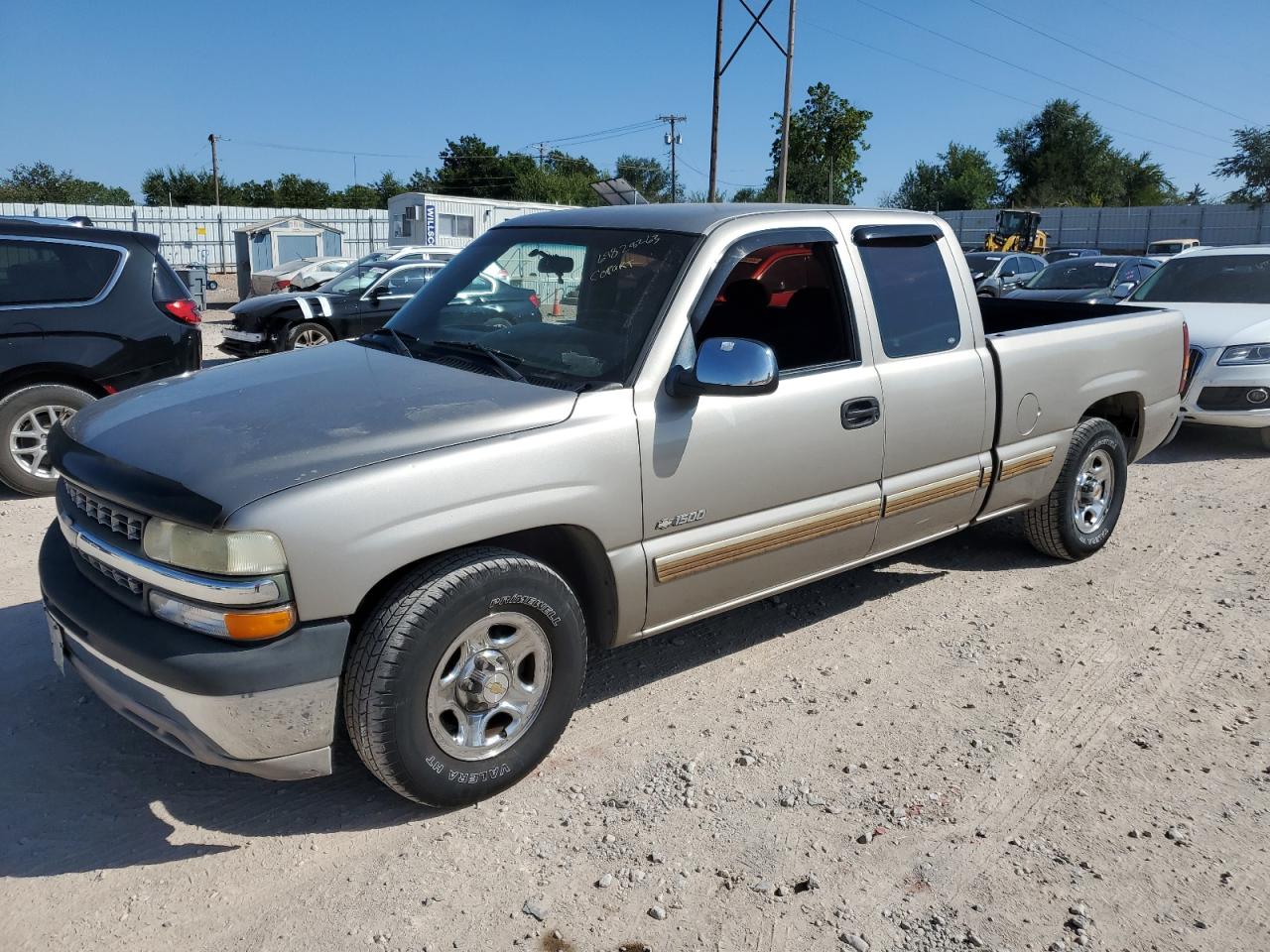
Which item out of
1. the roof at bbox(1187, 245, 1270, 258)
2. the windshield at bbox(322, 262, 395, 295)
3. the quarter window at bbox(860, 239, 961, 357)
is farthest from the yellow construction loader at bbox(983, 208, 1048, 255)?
the quarter window at bbox(860, 239, 961, 357)

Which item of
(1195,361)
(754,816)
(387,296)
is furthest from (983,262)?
(754,816)

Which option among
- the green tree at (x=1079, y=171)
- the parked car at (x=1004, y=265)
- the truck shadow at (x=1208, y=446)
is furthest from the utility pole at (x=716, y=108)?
the green tree at (x=1079, y=171)

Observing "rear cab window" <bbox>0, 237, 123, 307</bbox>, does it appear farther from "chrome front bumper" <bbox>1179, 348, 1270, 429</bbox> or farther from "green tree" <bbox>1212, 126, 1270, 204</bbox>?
"green tree" <bbox>1212, 126, 1270, 204</bbox>

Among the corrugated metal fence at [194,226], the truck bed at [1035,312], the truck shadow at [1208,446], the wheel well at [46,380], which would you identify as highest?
the corrugated metal fence at [194,226]

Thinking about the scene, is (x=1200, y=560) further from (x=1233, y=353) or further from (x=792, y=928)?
(x=792, y=928)

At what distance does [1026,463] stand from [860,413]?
1.36 meters

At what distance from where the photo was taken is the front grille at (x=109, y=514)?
9.59ft

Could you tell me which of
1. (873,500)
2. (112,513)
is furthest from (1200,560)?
(112,513)

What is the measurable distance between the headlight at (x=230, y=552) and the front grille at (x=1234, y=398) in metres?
8.23

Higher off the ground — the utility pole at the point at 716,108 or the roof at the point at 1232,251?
the utility pole at the point at 716,108

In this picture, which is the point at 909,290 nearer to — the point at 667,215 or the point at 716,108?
the point at 667,215

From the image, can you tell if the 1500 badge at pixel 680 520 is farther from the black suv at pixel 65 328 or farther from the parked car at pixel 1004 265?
the parked car at pixel 1004 265

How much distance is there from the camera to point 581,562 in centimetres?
348

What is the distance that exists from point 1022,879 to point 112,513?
289 centimetres
